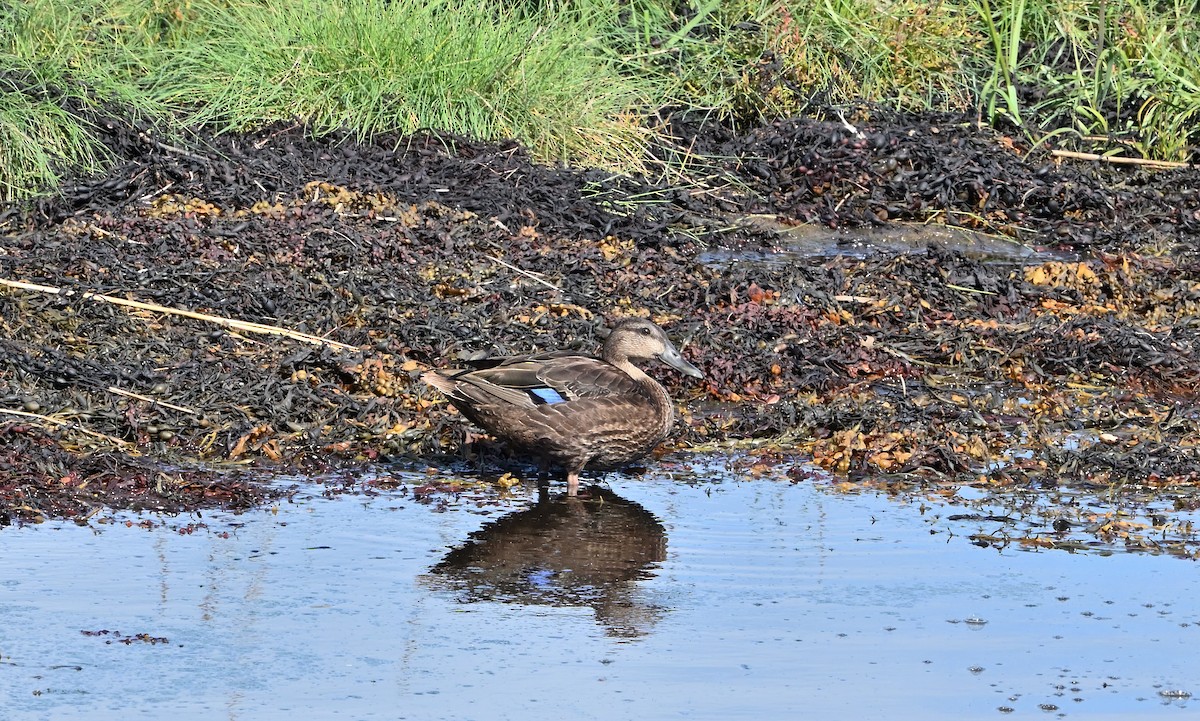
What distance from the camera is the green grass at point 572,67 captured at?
12.4 meters

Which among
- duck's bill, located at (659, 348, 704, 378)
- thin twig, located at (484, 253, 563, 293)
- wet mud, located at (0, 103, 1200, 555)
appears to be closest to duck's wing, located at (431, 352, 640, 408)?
duck's bill, located at (659, 348, 704, 378)

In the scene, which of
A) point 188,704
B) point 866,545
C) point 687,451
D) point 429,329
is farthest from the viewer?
point 429,329

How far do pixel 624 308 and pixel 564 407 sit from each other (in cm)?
271

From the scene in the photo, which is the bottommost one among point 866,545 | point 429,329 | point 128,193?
point 866,545

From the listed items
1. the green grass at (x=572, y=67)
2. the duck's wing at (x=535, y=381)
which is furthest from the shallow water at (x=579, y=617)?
the green grass at (x=572, y=67)

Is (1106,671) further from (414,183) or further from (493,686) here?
(414,183)

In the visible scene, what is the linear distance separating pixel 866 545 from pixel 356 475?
2102 mm

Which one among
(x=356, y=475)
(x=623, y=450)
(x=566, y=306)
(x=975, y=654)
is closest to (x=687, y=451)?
(x=623, y=450)

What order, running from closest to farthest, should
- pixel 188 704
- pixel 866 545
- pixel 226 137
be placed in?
1. pixel 188 704
2. pixel 866 545
3. pixel 226 137

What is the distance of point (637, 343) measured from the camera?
25.6 feet

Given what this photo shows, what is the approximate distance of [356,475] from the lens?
23.9ft

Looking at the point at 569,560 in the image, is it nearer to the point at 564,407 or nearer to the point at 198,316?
the point at 564,407

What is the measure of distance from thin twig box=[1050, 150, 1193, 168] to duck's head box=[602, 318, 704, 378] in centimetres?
651

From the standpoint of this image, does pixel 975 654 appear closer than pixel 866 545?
Yes
